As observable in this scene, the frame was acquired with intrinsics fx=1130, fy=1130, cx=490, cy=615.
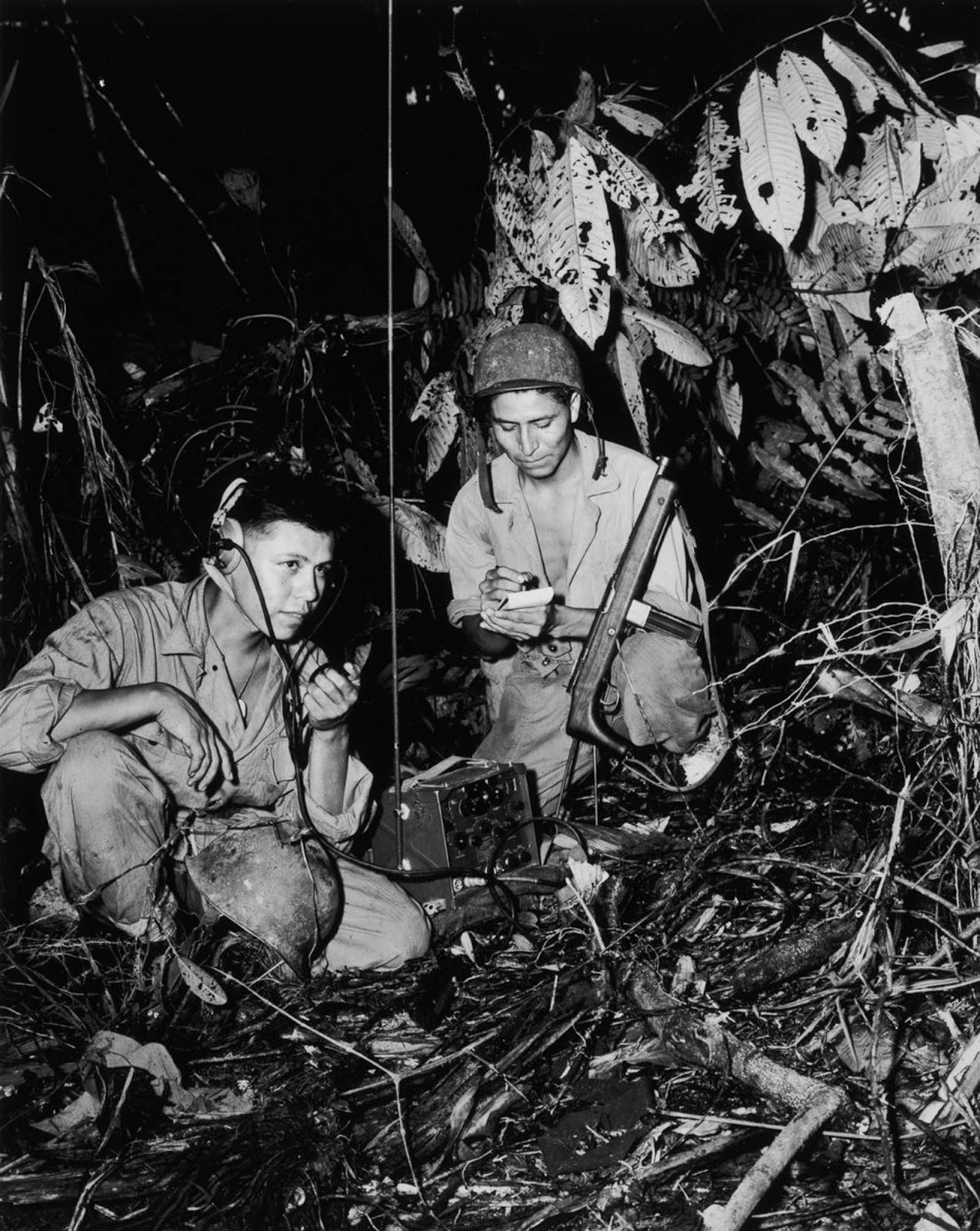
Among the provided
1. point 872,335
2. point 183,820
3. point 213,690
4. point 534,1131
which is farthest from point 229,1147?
point 872,335

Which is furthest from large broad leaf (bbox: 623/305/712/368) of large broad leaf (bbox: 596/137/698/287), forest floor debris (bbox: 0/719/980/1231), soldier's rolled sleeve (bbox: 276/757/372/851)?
soldier's rolled sleeve (bbox: 276/757/372/851)

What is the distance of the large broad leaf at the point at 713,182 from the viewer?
12.0ft

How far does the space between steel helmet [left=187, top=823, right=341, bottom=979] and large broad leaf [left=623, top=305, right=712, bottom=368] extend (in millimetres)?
2171

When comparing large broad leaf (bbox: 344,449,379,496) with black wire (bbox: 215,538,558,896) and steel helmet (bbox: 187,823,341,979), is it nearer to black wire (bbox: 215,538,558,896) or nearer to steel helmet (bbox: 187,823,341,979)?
black wire (bbox: 215,538,558,896)

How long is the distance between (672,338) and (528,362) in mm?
541

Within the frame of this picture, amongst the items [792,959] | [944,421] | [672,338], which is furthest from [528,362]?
[792,959]

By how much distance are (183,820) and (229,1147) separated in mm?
1265

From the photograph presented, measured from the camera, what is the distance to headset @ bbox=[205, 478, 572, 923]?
11.6ft

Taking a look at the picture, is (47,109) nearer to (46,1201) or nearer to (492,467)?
(492,467)

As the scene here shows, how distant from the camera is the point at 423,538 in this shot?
4762 millimetres

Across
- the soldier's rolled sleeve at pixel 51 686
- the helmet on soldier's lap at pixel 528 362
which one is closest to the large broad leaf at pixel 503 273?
the helmet on soldier's lap at pixel 528 362

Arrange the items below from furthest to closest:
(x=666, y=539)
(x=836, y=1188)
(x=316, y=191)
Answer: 1. (x=316, y=191)
2. (x=666, y=539)
3. (x=836, y=1188)

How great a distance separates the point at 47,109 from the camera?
14.5 ft

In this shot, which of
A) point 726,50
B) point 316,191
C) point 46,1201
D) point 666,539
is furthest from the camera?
point 316,191
